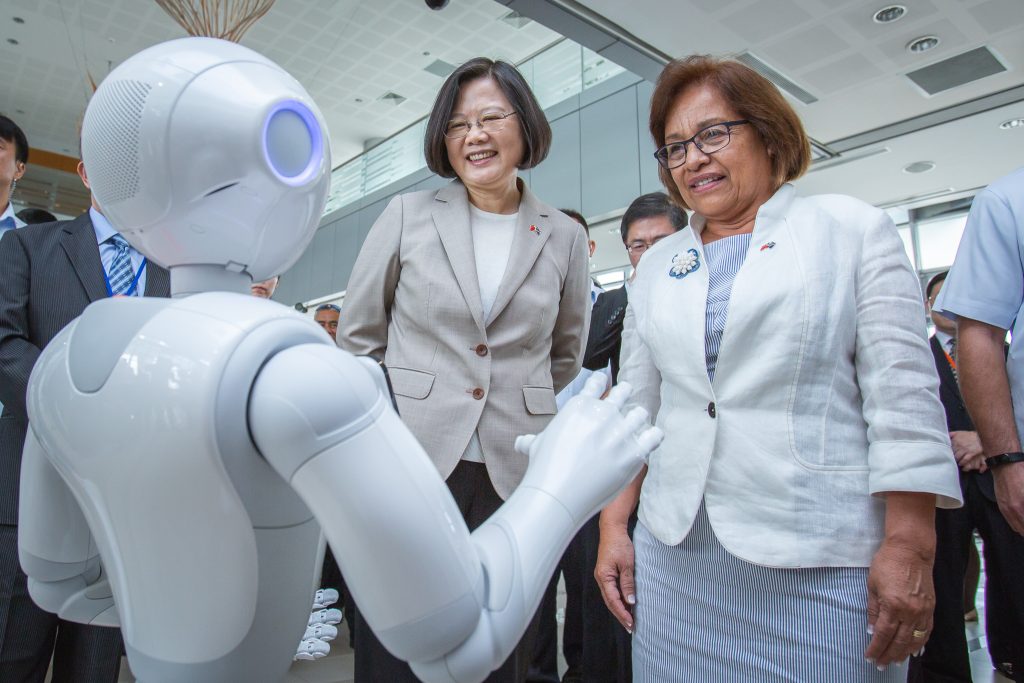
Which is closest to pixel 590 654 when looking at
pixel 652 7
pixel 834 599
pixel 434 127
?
pixel 834 599

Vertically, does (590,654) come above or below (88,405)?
below

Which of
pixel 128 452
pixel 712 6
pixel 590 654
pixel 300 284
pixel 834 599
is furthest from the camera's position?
pixel 300 284

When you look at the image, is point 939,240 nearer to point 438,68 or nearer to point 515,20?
point 515,20

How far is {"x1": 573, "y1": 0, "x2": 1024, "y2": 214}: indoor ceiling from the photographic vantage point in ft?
16.7

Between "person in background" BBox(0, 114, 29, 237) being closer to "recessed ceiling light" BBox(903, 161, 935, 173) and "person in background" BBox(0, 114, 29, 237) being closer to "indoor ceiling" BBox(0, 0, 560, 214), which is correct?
"indoor ceiling" BBox(0, 0, 560, 214)

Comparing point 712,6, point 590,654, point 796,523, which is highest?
point 712,6

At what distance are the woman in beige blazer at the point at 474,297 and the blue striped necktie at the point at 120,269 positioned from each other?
609 millimetres

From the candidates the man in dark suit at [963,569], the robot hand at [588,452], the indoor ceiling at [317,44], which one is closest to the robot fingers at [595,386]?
the robot hand at [588,452]

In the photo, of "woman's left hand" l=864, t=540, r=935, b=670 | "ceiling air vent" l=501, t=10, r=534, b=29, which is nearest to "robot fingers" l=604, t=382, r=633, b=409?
"woman's left hand" l=864, t=540, r=935, b=670

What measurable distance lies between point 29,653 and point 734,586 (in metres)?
1.49

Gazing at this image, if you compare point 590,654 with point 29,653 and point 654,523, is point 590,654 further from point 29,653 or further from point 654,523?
point 29,653

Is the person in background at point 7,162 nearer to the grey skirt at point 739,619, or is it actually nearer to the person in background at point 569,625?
the person in background at point 569,625

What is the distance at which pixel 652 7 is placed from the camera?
16.8ft

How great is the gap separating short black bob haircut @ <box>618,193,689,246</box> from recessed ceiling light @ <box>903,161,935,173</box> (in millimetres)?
6282
